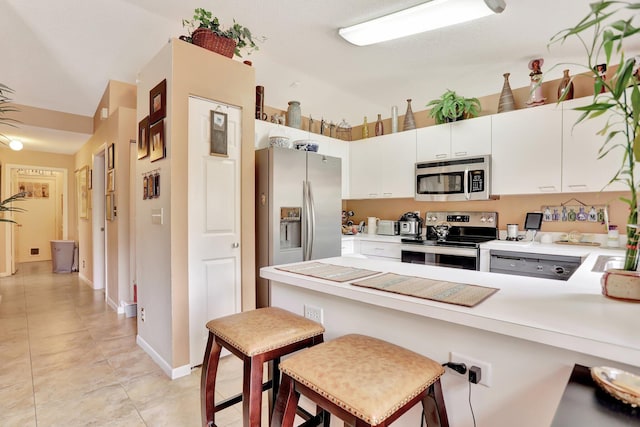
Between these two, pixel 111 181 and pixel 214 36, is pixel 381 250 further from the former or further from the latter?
pixel 111 181

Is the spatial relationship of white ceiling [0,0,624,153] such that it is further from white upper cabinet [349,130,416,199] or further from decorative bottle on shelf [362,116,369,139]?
white upper cabinet [349,130,416,199]

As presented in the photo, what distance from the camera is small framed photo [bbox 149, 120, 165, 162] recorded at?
239 cm

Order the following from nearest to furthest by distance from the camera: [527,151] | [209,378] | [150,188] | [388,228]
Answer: [209,378] < [150,188] < [527,151] < [388,228]

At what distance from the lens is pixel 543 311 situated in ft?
3.29

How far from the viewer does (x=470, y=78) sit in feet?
11.5

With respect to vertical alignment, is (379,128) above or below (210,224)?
above

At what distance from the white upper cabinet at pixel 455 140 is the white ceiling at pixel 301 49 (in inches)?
21.1

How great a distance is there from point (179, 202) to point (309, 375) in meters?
1.76

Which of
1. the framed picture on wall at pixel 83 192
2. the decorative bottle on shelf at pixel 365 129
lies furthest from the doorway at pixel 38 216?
the decorative bottle on shelf at pixel 365 129

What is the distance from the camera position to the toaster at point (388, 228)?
4.14 m

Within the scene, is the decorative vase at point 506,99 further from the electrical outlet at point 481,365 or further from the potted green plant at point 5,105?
the potted green plant at point 5,105

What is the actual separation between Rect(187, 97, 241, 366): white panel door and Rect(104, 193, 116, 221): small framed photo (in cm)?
229

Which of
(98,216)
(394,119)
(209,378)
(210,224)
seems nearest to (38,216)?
(98,216)

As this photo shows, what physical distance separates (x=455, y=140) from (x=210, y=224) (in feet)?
8.69
